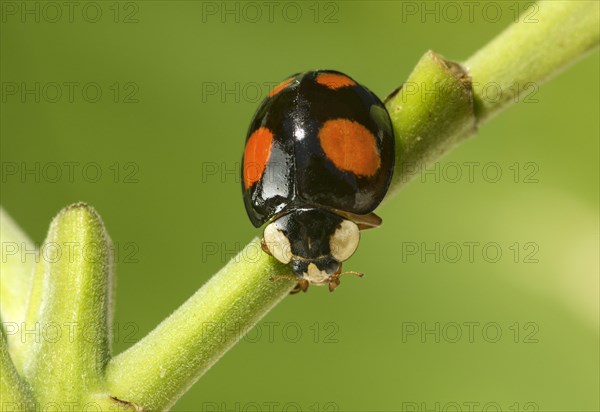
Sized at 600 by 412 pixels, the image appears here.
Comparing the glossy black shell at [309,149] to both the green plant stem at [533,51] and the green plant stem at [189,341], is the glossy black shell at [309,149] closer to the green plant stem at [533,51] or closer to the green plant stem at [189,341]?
the green plant stem at [533,51]

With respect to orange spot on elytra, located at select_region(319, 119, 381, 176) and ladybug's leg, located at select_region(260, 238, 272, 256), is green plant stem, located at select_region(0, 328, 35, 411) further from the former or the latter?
orange spot on elytra, located at select_region(319, 119, 381, 176)

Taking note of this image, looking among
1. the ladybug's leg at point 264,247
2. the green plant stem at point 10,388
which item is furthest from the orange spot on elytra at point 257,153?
the green plant stem at point 10,388

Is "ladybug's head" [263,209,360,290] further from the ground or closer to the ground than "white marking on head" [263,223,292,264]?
further from the ground

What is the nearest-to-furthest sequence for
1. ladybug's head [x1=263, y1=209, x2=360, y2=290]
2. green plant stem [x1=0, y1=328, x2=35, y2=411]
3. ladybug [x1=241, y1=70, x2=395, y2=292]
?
green plant stem [x1=0, y1=328, x2=35, y2=411], ladybug [x1=241, y1=70, x2=395, y2=292], ladybug's head [x1=263, y1=209, x2=360, y2=290]

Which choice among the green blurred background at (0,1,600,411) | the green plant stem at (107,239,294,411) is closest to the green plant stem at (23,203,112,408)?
the green plant stem at (107,239,294,411)

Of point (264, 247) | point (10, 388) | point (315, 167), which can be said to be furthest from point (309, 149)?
point (10, 388)

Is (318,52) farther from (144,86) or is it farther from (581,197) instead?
(581,197)

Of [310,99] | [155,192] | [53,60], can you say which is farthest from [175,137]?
[310,99]

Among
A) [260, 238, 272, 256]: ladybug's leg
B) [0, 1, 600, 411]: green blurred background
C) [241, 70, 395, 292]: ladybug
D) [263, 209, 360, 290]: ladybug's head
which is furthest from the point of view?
[0, 1, 600, 411]: green blurred background
